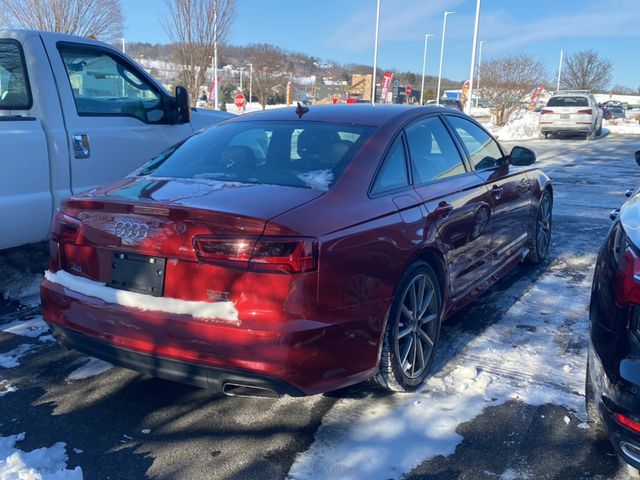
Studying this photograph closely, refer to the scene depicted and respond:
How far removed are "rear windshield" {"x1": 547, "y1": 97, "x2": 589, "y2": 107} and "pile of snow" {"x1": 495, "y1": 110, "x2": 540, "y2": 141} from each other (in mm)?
2370

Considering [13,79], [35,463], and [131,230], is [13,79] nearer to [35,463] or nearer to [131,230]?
[131,230]

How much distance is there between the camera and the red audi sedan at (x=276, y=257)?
103 inches

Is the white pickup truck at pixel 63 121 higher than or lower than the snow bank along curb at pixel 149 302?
higher

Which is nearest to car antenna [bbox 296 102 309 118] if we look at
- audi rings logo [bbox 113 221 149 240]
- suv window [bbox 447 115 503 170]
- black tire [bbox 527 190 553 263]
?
suv window [bbox 447 115 503 170]

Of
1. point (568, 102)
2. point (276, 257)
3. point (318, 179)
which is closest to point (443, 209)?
point (318, 179)

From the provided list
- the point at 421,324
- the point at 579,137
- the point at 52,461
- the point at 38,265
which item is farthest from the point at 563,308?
the point at 579,137

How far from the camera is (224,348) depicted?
8.59 feet

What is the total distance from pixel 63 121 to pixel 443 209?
3.09m

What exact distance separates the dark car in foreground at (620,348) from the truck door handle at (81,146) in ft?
13.0

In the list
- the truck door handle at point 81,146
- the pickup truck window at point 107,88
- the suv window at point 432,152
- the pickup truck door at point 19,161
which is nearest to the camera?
the suv window at point 432,152

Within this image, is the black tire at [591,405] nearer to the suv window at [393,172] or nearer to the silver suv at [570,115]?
the suv window at [393,172]

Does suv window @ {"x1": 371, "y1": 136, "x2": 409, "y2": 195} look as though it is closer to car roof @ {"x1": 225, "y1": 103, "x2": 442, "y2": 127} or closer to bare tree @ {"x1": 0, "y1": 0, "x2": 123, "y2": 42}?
car roof @ {"x1": 225, "y1": 103, "x2": 442, "y2": 127}

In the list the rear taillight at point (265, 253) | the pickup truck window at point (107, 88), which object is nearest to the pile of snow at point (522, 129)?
the pickup truck window at point (107, 88)

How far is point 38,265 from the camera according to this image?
5176mm
